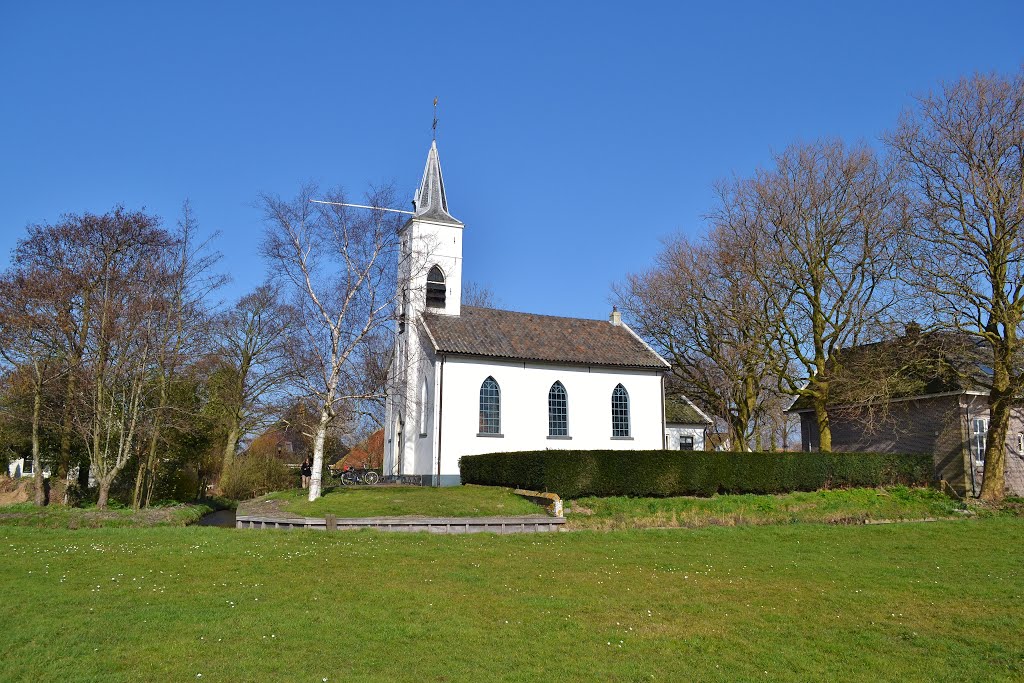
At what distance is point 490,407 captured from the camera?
2962 cm

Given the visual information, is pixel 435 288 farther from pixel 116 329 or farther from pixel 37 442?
pixel 37 442

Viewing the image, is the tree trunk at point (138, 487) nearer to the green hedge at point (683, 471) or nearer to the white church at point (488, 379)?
the white church at point (488, 379)

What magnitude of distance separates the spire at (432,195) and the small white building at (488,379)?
6 cm

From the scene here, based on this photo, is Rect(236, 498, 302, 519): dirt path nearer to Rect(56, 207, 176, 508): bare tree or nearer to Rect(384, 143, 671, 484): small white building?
Rect(56, 207, 176, 508): bare tree

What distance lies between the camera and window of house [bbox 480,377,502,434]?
29.4 metres

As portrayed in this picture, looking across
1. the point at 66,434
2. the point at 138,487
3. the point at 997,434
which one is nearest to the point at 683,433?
the point at 997,434

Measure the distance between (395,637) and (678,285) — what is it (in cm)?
2802

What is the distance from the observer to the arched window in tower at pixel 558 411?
30.8m

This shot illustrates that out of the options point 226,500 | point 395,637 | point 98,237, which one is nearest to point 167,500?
point 226,500

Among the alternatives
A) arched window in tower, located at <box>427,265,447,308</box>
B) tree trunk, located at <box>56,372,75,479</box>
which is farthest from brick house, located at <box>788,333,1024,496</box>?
tree trunk, located at <box>56,372,75,479</box>

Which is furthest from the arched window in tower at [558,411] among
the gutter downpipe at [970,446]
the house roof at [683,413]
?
the gutter downpipe at [970,446]

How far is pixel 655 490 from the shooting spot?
2305 cm

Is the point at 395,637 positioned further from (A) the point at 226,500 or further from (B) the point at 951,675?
(A) the point at 226,500

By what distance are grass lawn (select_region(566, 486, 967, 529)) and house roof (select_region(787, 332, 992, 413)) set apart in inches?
146
